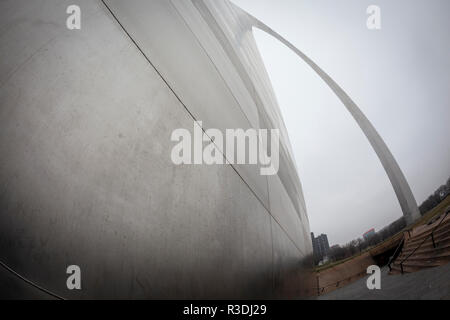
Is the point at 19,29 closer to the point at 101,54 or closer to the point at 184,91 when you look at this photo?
the point at 101,54

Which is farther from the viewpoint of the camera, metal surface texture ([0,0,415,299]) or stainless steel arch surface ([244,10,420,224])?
stainless steel arch surface ([244,10,420,224])

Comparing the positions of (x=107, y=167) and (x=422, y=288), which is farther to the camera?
(x=422, y=288)

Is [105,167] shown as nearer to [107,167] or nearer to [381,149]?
[107,167]

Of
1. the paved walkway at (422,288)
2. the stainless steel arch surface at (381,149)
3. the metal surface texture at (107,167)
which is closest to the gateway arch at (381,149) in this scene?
the stainless steel arch surface at (381,149)

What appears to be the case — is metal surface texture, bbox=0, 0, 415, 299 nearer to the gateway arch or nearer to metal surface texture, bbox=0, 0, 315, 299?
metal surface texture, bbox=0, 0, 315, 299

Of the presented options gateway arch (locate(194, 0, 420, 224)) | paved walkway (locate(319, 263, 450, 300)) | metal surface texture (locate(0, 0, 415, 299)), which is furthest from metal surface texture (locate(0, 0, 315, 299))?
gateway arch (locate(194, 0, 420, 224))

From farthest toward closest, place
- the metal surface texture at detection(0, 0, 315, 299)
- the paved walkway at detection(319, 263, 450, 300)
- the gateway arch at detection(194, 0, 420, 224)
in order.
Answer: the gateway arch at detection(194, 0, 420, 224), the paved walkway at detection(319, 263, 450, 300), the metal surface texture at detection(0, 0, 315, 299)

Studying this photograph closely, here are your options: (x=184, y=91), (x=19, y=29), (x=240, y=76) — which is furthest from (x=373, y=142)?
(x=19, y=29)

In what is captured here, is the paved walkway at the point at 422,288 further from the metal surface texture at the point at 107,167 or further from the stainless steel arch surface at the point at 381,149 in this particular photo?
the stainless steel arch surface at the point at 381,149

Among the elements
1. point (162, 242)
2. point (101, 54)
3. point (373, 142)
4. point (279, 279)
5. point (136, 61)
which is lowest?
point (279, 279)

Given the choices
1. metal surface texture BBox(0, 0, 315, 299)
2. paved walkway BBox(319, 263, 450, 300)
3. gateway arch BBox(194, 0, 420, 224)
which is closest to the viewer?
metal surface texture BBox(0, 0, 315, 299)

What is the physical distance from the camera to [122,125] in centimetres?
158

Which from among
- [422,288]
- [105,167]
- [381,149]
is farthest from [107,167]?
[381,149]
